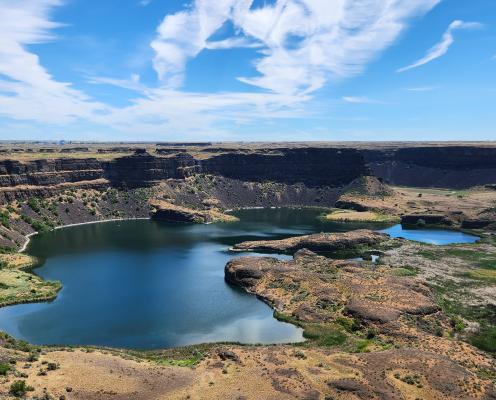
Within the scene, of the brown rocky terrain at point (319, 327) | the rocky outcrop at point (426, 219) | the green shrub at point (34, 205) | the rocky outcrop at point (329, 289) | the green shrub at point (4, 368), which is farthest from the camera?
the rocky outcrop at point (426, 219)

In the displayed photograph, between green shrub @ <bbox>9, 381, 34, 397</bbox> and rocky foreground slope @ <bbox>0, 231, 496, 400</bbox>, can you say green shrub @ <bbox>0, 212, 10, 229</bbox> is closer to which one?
rocky foreground slope @ <bbox>0, 231, 496, 400</bbox>

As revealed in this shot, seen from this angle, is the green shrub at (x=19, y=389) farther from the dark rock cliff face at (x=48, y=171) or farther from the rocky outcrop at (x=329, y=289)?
the dark rock cliff face at (x=48, y=171)

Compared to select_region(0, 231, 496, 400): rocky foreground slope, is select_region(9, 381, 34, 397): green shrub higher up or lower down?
higher up

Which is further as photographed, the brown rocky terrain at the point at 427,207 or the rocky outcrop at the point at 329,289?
the brown rocky terrain at the point at 427,207

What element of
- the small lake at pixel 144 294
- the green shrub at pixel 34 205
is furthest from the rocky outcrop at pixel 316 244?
the green shrub at pixel 34 205

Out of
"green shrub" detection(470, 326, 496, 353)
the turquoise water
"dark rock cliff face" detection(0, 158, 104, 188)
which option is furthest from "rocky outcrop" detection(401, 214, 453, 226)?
"dark rock cliff face" detection(0, 158, 104, 188)

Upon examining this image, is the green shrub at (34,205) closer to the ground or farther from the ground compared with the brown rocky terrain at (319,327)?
farther from the ground

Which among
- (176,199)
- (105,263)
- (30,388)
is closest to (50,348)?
(30,388)
